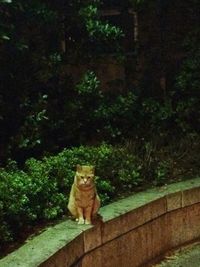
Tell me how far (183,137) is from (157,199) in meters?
2.55

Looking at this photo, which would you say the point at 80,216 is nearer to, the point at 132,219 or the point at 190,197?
the point at 132,219

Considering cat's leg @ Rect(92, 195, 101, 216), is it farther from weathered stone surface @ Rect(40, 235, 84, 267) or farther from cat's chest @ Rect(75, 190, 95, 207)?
weathered stone surface @ Rect(40, 235, 84, 267)

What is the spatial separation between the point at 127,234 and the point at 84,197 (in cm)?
88

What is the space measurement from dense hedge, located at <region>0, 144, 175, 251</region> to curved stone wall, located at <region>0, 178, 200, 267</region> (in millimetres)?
274

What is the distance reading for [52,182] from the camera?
226 inches

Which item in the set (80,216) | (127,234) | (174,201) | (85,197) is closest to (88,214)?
(80,216)

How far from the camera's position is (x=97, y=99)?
7.91 metres

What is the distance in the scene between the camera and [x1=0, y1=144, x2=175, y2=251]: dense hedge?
497 cm

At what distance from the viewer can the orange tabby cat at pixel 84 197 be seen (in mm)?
4785

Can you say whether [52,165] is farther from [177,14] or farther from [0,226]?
[177,14]

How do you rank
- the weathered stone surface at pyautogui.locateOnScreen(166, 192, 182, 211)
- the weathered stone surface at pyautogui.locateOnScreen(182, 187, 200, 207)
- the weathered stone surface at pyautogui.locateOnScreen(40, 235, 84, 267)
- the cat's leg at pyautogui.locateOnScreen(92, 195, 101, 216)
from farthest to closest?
the weathered stone surface at pyautogui.locateOnScreen(182, 187, 200, 207) → the weathered stone surface at pyautogui.locateOnScreen(166, 192, 182, 211) → the cat's leg at pyautogui.locateOnScreen(92, 195, 101, 216) → the weathered stone surface at pyautogui.locateOnScreen(40, 235, 84, 267)

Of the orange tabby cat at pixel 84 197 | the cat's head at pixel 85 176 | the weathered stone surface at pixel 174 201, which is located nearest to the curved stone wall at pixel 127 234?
the weathered stone surface at pixel 174 201

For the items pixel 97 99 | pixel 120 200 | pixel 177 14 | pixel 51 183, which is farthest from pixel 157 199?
pixel 177 14

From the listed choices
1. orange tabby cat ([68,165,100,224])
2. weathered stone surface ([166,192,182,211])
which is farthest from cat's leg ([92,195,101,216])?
weathered stone surface ([166,192,182,211])
